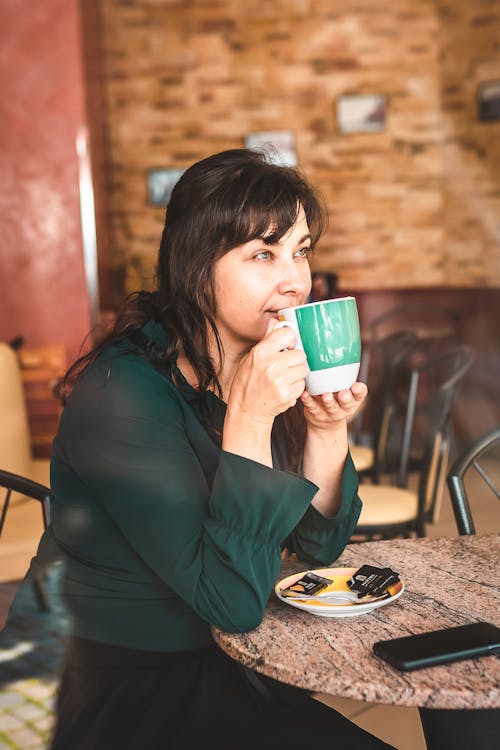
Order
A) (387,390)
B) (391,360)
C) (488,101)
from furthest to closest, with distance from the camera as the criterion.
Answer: (488,101)
(391,360)
(387,390)

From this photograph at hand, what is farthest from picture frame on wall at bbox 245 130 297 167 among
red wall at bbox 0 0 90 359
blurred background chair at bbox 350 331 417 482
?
red wall at bbox 0 0 90 359

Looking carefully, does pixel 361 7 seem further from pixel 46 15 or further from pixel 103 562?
pixel 103 562

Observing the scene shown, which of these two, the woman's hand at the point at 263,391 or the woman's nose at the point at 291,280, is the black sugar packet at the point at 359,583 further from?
the woman's nose at the point at 291,280

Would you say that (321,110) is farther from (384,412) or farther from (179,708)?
(179,708)

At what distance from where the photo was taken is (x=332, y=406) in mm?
1122

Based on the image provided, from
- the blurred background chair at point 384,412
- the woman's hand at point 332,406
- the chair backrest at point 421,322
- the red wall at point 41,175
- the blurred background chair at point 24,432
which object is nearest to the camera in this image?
the woman's hand at point 332,406

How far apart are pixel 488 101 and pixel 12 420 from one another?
160 inches

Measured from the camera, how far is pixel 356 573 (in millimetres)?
1061

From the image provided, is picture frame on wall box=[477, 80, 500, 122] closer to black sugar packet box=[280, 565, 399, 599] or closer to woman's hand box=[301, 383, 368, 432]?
woman's hand box=[301, 383, 368, 432]

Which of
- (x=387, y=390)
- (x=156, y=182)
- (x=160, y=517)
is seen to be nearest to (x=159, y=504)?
(x=160, y=517)

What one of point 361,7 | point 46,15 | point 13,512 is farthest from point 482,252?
point 13,512

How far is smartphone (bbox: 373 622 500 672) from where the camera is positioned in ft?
2.71

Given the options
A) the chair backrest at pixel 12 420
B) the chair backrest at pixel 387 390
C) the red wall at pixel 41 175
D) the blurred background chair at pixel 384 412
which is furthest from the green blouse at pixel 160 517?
the red wall at pixel 41 175

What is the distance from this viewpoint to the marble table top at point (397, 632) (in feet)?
2.59
